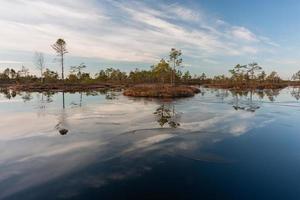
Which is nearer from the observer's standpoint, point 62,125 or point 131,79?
point 62,125

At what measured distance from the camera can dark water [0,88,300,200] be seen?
9.01 m

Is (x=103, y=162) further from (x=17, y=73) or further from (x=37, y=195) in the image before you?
(x=17, y=73)

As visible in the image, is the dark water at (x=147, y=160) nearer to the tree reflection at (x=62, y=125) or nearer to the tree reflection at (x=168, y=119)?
the tree reflection at (x=62, y=125)

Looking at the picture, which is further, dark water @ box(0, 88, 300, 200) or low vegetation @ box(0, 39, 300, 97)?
low vegetation @ box(0, 39, 300, 97)

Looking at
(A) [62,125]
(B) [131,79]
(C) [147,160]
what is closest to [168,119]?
(A) [62,125]

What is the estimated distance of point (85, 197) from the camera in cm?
834

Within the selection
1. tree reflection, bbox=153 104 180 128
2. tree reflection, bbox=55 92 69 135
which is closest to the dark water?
tree reflection, bbox=55 92 69 135

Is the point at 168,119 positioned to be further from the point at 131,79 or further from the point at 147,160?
the point at 131,79

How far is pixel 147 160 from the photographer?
476 inches

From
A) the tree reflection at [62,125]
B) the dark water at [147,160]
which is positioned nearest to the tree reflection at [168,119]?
the dark water at [147,160]

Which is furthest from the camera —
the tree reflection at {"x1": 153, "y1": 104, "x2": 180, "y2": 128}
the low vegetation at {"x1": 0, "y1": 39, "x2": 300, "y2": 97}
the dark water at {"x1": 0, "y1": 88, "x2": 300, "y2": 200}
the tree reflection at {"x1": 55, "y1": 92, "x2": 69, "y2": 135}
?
the low vegetation at {"x1": 0, "y1": 39, "x2": 300, "y2": 97}

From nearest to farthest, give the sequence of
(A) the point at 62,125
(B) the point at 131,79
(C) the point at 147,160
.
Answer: (C) the point at 147,160 < (A) the point at 62,125 < (B) the point at 131,79

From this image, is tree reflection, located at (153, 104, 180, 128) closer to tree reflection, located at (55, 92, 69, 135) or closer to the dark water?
the dark water

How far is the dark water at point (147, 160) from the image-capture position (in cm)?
901
